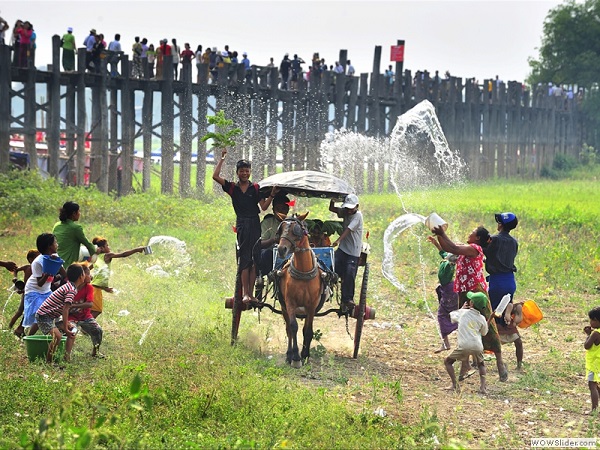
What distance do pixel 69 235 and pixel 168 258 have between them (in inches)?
261

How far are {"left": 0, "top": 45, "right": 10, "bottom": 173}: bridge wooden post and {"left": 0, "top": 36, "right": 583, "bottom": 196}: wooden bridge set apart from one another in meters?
0.02

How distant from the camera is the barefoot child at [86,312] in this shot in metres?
11.4

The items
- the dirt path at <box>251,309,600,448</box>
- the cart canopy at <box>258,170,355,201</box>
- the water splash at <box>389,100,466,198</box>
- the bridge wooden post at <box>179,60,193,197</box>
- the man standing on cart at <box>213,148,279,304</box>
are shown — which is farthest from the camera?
the water splash at <box>389,100,466,198</box>

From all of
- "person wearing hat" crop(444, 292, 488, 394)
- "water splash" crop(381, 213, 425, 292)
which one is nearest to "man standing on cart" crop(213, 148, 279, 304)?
"person wearing hat" crop(444, 292, 488, 394)

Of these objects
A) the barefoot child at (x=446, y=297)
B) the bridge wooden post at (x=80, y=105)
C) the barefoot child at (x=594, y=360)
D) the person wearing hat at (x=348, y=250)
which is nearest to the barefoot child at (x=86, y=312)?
the person wearing hat at (x=348, y=250)

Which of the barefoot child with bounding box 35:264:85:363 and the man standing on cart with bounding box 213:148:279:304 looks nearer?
the barefoot child with bounding box 35:264:85:363

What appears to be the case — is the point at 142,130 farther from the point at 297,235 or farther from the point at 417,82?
the point at 297,235

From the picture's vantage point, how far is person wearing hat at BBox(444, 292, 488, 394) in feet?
35.9

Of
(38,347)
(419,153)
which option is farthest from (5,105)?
(419,153)

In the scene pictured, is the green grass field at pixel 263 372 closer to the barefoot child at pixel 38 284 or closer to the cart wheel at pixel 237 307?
the cart wheel at pixel 237 307

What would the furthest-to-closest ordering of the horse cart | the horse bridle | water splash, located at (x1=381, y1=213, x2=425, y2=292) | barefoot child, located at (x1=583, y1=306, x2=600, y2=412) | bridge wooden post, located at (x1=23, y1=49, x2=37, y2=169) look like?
bridge wooden post, located at (x1=23, y1=49, x2=37, y2=169)
water splash, located at (x1=381, y1=213, x2=425, y2=292)
the horse cart
the horse bridle
barefoot child, located at (x1=583, y1=306, x2=600, y2=412)

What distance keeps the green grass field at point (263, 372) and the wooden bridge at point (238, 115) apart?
15.5ft

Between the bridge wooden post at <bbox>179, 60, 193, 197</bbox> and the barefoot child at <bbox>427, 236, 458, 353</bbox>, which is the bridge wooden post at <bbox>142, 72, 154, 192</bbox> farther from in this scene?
the barefoot child at <bbox>427, 236, 458, 353</bbox>

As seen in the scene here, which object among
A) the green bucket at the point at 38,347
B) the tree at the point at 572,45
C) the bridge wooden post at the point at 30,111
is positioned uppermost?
the tree at the point at 572,45
